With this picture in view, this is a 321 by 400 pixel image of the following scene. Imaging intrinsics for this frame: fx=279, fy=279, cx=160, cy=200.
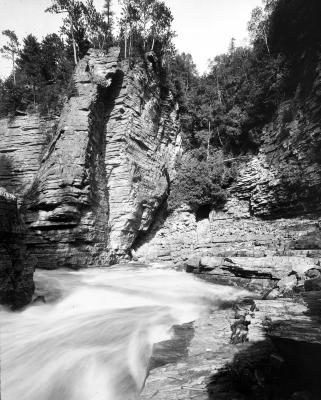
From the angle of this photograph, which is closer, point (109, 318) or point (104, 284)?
point (109, 318)

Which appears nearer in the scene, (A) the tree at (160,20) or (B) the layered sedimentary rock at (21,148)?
(B) the layered sedimentary rock at (21,148)

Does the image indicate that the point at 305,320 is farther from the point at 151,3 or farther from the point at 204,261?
the point at 151,3

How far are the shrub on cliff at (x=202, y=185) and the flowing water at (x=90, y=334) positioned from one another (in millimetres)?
10141

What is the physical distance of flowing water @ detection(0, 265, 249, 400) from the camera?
13.6 ft

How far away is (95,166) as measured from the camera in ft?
50.8

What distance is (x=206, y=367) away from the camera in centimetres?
388

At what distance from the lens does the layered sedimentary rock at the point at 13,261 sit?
6266mm

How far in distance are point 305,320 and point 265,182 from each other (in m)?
13.8

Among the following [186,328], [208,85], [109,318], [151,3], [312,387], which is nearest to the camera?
[312,387]

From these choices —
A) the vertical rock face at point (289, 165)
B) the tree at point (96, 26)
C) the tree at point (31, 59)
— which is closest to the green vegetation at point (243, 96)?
the vertical rock face at point (289, 165)

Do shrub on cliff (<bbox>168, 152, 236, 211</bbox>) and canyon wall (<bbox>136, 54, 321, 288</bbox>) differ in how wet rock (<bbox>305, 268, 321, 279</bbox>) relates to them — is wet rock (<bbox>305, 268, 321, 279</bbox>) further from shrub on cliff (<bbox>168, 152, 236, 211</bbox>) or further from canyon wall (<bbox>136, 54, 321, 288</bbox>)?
shrub on cliff (<bbox>168, 152, 236, 211</bbox>)

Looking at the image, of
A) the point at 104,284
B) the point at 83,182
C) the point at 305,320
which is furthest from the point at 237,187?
the point at 305,320

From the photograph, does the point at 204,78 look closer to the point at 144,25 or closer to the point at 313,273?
the point at 144,25

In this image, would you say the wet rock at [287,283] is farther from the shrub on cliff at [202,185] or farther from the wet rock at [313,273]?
the shrub on cliff at [202,185]
